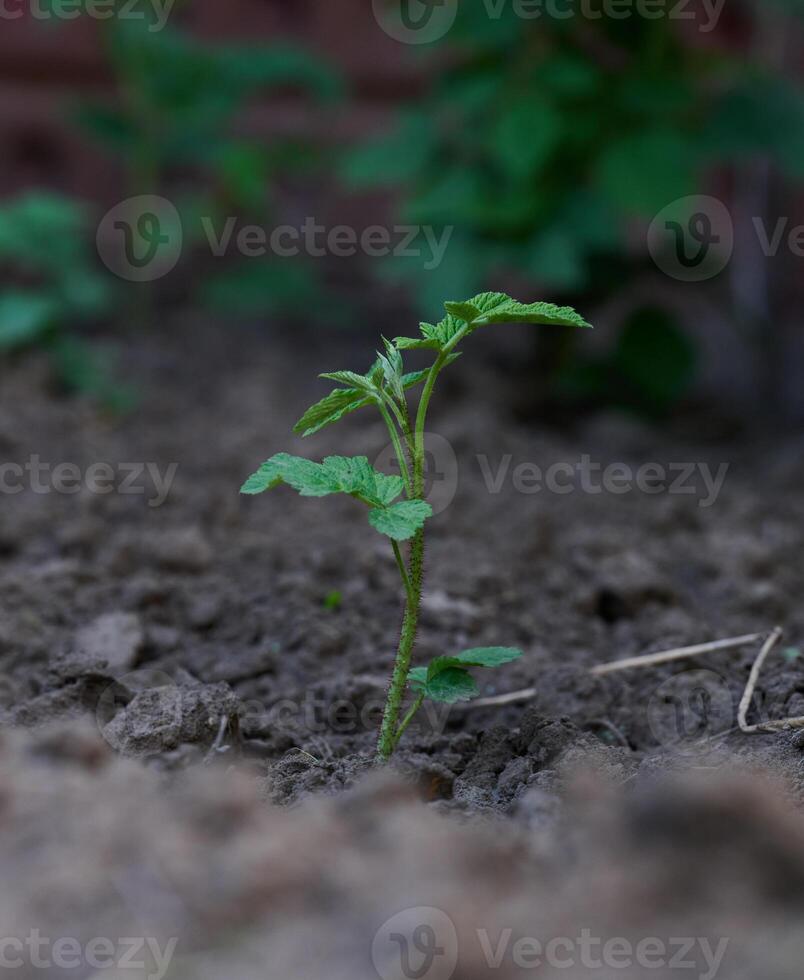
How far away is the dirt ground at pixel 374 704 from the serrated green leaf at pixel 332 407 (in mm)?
371

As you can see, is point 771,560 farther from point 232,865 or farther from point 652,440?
point 232,865

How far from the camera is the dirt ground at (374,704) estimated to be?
2.89 feet

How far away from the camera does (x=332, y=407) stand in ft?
4.41

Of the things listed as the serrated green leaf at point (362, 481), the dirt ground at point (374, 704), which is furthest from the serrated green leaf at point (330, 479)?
the dirt ground at point (374, 704)

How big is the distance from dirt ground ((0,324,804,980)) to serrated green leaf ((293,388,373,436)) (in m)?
0.37

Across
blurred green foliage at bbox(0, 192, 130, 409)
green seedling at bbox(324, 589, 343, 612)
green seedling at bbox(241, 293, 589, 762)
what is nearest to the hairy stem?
green seedling at bbox(241, 293, 589, 762)

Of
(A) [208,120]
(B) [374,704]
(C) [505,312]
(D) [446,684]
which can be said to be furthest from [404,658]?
(A) [208,120]

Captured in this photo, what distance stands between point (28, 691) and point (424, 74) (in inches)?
139

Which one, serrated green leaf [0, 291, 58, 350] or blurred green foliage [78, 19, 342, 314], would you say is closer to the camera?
serrated green leaf [0, 291, 58, 350]

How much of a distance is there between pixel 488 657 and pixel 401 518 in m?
0.22

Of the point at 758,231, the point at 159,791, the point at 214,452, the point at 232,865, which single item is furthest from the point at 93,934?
the point at 758,231

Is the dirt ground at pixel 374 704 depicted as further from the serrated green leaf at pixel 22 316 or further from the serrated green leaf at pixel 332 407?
the serrated green leaf at pixel 332 407

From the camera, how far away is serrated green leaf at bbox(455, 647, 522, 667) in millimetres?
1363

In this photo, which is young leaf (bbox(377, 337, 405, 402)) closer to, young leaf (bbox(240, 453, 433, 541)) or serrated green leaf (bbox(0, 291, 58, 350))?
young leaf (bbox(240, 453, 433, 541))
